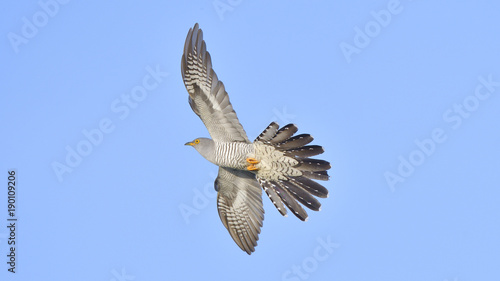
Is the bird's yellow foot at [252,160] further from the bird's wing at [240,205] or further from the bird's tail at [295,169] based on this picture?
the bird's wing at [240,205]

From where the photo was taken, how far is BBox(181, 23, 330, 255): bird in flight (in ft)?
46.1

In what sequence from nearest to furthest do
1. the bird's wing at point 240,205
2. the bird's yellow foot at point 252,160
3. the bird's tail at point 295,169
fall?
the bird's tail at point 295,169 < the bird's yellow foot at point 252,160 < the bird's wing at point 240,205

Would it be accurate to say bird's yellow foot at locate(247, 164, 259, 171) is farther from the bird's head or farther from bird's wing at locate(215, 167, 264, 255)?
→ bird's wing at locate(215, 167, 264, 255)

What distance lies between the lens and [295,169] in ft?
47.0

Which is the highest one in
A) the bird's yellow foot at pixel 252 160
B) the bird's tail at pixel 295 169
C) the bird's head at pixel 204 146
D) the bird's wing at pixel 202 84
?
the bird's wing at pixel 202 84

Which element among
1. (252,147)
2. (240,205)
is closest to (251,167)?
(252,147)

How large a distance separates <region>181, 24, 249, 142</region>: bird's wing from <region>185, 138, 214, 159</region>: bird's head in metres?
0.53

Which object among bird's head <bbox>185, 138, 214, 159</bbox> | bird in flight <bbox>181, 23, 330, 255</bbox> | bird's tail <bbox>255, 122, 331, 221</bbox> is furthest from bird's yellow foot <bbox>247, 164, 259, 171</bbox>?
bird's head <bbox>185, 138, 214, 159</bbox>

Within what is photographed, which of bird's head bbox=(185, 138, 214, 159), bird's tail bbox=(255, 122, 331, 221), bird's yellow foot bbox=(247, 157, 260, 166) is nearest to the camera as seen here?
bird's tail bbox=(255, 122, 331, 221)

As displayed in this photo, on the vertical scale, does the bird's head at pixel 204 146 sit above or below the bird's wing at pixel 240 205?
above

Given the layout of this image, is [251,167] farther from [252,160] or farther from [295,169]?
[295,169]

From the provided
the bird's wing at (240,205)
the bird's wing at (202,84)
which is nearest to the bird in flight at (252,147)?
the bird's wing at (202,84)

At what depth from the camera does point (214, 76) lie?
14.2m

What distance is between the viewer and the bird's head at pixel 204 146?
48.0 feet
